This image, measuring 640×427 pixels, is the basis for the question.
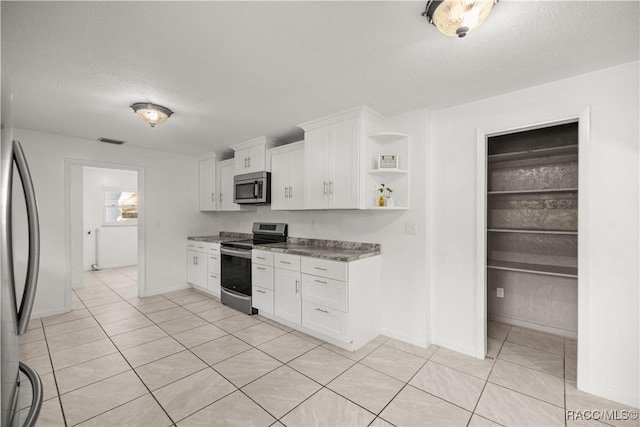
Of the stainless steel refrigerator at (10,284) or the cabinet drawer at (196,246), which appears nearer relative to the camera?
the stainless steel refrigerator at (10,284)

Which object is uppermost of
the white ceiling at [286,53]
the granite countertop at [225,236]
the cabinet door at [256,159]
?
the white ceiling at [286,53]

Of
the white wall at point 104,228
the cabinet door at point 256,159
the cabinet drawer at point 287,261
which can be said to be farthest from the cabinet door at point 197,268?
the white wall at point 104,228

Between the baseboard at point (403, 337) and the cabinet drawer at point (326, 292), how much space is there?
70cm

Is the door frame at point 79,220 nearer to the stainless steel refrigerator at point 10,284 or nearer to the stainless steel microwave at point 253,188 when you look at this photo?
the stainless steel microwave at point 253,188

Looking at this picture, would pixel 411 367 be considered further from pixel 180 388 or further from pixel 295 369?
pixel 180 388

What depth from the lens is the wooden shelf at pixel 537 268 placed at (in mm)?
2863

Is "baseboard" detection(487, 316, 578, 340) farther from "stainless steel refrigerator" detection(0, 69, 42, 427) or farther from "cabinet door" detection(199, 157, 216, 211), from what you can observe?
"cabinet door" detection(199, 157, 216, 211)

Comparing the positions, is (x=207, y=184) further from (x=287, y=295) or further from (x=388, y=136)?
(x=388, y=136)

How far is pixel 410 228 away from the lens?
296 cm

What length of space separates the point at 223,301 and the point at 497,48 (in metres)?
4.12

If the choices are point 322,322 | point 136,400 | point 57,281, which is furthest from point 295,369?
point 57,281

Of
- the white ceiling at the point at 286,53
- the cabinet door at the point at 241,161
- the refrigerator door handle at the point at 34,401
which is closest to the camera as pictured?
the refrigerator door handle at the point at 34,401

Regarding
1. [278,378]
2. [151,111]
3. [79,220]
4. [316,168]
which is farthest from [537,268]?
[79,220]

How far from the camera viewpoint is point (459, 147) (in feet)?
9.08
